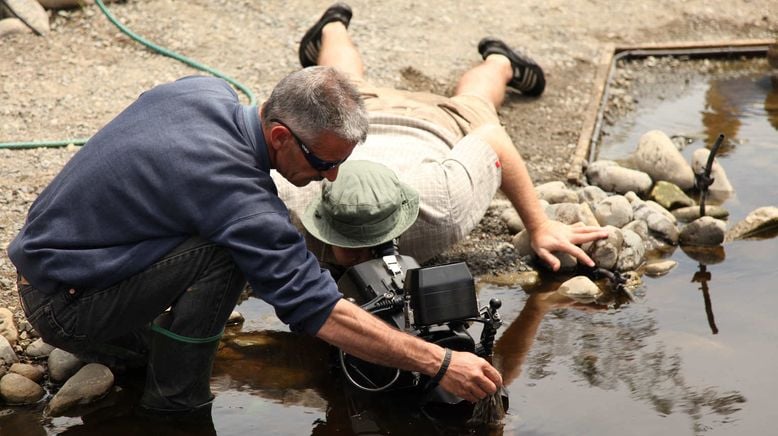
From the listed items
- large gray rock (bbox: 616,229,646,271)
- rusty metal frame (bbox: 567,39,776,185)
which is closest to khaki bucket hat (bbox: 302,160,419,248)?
large gray rock (bbox: 616,229,646,271)

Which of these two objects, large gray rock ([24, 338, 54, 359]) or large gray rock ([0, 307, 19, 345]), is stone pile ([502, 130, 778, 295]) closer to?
large gray rock ([24, 338, 54, 359])

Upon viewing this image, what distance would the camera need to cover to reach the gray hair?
10.8 ft

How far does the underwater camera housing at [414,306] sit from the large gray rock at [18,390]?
114cm

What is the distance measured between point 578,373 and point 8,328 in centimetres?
224

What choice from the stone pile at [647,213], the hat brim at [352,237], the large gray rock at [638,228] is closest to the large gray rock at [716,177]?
the stone pile at [647,213]

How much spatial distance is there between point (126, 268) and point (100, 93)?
10.4 ft

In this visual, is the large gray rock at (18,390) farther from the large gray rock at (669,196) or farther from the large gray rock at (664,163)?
the large gray rock at (664,163)

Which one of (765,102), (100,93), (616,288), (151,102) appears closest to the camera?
(151,102)

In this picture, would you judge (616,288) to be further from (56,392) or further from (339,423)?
(56,392)

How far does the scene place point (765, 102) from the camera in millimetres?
6918

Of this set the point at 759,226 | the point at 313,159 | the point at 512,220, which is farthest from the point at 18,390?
the point at 759,226

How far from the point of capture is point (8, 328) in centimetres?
415

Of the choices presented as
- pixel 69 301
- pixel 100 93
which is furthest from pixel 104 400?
pixel 100 93

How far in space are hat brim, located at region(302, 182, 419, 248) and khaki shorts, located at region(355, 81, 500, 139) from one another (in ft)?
3.14
